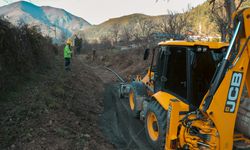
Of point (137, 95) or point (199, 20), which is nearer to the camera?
point (137, 95)

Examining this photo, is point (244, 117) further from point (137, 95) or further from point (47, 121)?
point (47, 121)

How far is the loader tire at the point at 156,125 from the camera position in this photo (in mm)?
5219

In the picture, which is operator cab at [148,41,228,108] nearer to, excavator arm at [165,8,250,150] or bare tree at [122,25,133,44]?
excavator arm at [165,8,250,150]

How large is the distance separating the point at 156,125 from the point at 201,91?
1.43m

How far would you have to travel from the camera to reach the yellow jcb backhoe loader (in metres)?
4.11

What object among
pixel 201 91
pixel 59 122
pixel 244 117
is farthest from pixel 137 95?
pixel 244 117

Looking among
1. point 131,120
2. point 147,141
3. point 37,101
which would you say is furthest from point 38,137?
point 131,120

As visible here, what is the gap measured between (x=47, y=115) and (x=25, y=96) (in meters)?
1.24

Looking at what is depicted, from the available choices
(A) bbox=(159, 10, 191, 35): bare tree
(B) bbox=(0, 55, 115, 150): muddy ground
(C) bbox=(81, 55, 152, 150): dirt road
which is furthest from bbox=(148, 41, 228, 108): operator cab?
(A) bbox=(159, 10, 191, 35): bare tree

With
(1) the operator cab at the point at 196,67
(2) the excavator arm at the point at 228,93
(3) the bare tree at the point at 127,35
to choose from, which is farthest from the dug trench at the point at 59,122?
(3) the bare tree at the point at 127,35

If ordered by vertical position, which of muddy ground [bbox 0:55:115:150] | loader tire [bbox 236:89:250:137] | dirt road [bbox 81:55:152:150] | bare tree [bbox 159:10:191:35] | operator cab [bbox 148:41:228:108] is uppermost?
bare tree [bbox 159:10:191:35]

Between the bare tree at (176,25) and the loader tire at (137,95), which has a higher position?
the bare tree at (176,25)

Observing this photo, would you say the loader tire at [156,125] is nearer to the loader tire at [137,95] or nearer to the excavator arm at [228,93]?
the excavator arm at [228,93]

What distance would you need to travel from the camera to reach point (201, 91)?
5020 millimetres
